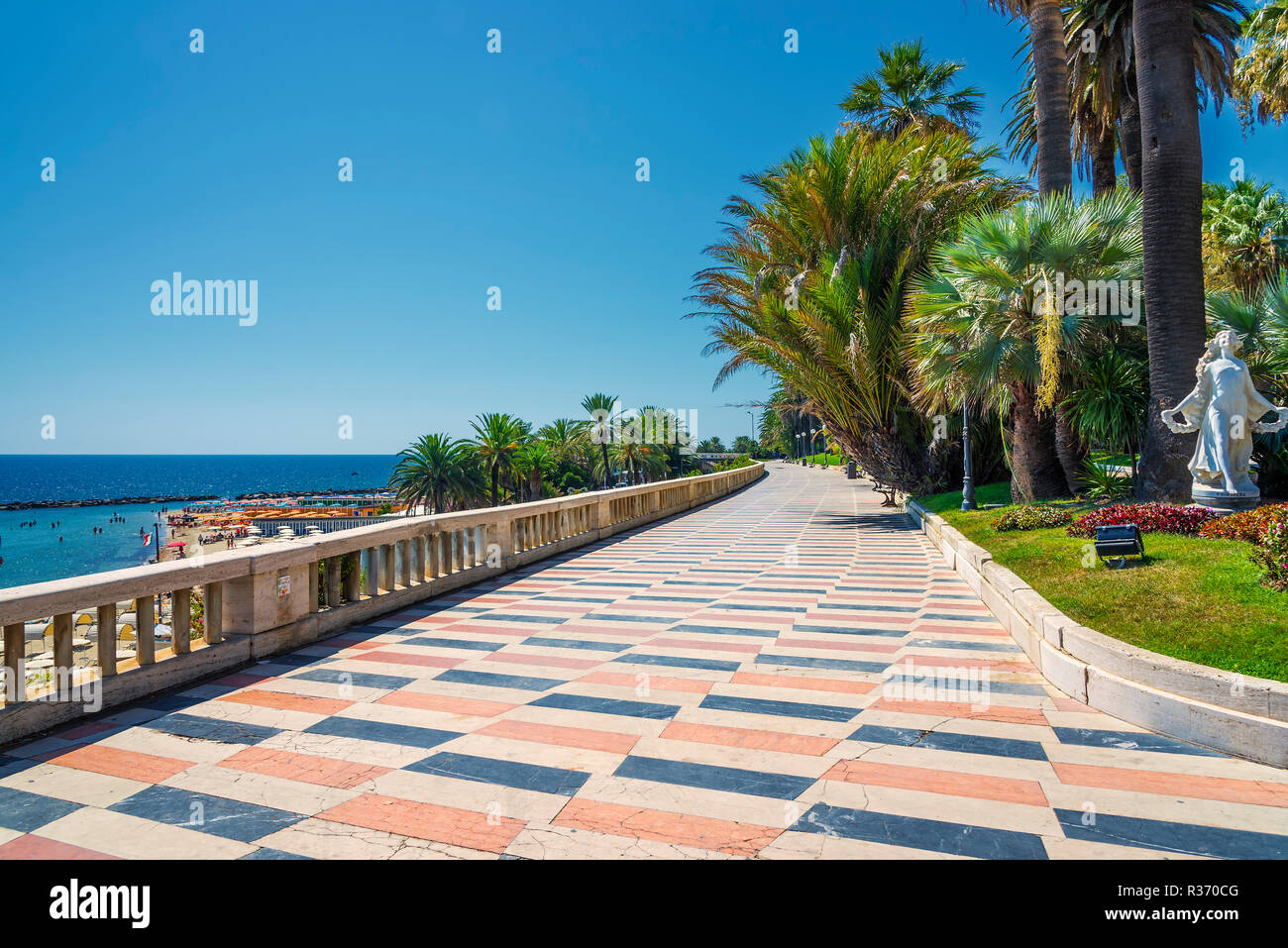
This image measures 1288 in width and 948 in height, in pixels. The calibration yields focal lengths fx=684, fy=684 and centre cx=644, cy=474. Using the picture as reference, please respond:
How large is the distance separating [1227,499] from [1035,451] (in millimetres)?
5741

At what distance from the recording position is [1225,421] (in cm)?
794

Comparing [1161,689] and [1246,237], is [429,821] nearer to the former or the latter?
[1161,689]

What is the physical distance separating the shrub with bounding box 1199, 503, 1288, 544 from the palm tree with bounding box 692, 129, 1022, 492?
9.94 meters

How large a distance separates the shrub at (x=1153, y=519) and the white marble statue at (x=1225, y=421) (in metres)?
0.32

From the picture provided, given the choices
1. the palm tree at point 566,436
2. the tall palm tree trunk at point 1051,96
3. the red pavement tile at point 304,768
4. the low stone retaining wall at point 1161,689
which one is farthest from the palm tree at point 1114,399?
the palm tree at point 566,436

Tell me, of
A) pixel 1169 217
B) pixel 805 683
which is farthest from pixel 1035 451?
pixel 805 683

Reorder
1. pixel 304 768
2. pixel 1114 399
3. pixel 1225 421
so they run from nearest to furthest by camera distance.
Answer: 1. pixel 304 768
2. pixel 1225 421
3. pixel 1114 399

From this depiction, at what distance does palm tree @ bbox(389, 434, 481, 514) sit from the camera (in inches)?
1865

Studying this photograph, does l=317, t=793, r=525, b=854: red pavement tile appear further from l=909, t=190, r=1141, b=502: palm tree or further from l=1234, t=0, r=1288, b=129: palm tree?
l=1234, t=0, r=1288, b=129: palm tree

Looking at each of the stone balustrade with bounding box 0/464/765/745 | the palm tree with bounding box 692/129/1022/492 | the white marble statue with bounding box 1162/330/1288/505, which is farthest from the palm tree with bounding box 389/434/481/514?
the white marble statue with bounding box 1162/330/1288/505

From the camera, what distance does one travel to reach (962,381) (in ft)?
41.1

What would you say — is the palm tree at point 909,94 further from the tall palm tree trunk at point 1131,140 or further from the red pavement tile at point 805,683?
the red pavement tile at point 805,683

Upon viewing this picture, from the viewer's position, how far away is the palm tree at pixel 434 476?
47.4m
